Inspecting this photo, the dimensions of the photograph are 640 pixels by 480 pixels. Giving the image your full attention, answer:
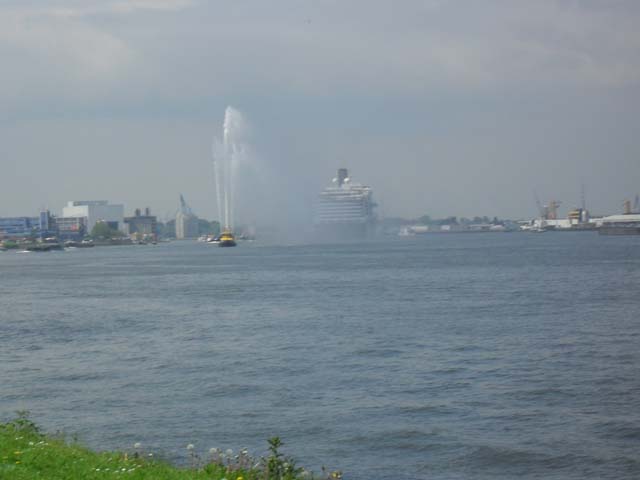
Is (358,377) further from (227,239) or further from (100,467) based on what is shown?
(227,239)

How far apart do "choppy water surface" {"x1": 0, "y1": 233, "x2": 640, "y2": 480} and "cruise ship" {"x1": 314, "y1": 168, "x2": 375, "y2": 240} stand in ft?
345

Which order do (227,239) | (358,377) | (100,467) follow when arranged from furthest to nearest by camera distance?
1. (227,239)
2. (358,377)
3. (100,467)

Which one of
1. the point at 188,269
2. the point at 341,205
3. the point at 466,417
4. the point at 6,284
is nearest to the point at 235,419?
the point at 466,417

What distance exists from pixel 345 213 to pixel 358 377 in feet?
434

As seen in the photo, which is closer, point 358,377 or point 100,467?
point 100,467

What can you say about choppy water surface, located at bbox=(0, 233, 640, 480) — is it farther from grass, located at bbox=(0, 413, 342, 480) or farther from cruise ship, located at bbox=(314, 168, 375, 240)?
cruise ship, located at bbox=(314, 168, 375, 240)

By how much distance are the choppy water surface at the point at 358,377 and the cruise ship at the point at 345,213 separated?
105 m

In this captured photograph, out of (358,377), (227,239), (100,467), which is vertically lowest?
(358,377)

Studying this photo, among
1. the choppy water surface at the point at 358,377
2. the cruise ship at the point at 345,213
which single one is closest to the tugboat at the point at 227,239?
the cruise ship at the point at 345,213

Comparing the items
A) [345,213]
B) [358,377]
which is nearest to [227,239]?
[345,213]

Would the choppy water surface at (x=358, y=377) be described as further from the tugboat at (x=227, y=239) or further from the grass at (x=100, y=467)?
the tugboat at (x=227, y=239)

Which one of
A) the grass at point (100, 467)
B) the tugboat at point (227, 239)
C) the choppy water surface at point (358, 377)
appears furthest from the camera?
the tugboat at point (227, 239)

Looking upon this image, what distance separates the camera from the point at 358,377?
910 inches

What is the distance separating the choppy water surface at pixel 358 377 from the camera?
16.7 meters
